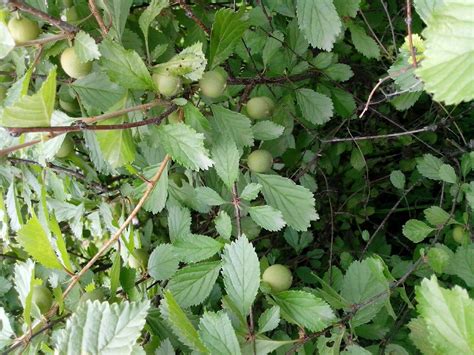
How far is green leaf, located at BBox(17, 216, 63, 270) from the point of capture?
108 cm

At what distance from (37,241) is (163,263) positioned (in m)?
0.39

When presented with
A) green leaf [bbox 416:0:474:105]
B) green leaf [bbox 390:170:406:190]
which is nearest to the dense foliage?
green leaf [bbox 416:0:474:105]

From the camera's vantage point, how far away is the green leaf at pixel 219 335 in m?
1.07

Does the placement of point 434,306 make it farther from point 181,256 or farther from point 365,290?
point 181,256

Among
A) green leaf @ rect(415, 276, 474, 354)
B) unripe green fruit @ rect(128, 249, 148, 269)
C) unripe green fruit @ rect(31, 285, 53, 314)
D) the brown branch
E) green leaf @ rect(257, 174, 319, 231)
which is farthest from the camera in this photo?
unripe green fruit @ rect(128, 249, 148, 269)

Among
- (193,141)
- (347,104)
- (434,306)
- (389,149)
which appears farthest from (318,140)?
(434,306)

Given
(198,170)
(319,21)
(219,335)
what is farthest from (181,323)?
(319,21)

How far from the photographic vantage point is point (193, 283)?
1292mm

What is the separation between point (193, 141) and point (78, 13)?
498 millimetres

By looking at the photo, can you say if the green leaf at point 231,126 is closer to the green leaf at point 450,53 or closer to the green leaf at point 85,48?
the green leaf at point 85,48

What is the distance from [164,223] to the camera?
2098mm

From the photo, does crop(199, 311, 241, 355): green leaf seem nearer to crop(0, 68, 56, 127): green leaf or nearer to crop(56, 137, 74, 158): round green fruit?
crop(0, 68, 56, 127): green leaf

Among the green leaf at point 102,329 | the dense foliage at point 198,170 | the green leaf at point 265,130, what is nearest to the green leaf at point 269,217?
the dense foliage at point 198,170

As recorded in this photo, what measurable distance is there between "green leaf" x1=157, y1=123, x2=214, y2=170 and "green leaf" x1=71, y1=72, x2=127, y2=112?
0.24 metres
